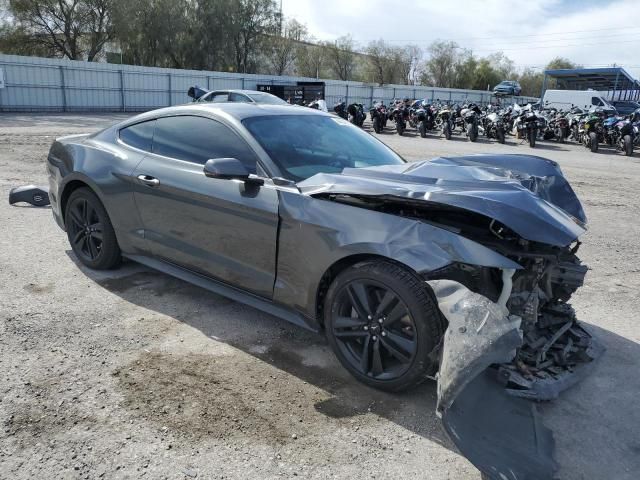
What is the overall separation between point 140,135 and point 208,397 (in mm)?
2440

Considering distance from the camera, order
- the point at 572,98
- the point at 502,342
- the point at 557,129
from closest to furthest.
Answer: the point at 502,342, the point at 557,129, the point at 572,98

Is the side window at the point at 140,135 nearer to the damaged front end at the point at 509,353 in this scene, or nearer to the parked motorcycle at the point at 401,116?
the damaged front end at the point at 509,353

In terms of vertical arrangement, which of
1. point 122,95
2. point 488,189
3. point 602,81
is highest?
point 602,81

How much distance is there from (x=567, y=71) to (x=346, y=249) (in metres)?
49.5

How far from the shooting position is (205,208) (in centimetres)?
369

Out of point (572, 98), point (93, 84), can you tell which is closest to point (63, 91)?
point (93, 84)

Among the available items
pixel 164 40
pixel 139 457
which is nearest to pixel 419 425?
pixel 139 457

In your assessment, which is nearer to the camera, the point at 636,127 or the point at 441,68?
the point at 636,127

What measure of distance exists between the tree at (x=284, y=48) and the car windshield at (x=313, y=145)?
163ft

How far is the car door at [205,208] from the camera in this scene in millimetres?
3406

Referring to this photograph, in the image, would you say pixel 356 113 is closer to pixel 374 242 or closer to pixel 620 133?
pixel 620 133

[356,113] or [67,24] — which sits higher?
[67,24]

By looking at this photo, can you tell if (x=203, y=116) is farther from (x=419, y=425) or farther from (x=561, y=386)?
(x=561, y=386)

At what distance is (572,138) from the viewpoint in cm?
2097
